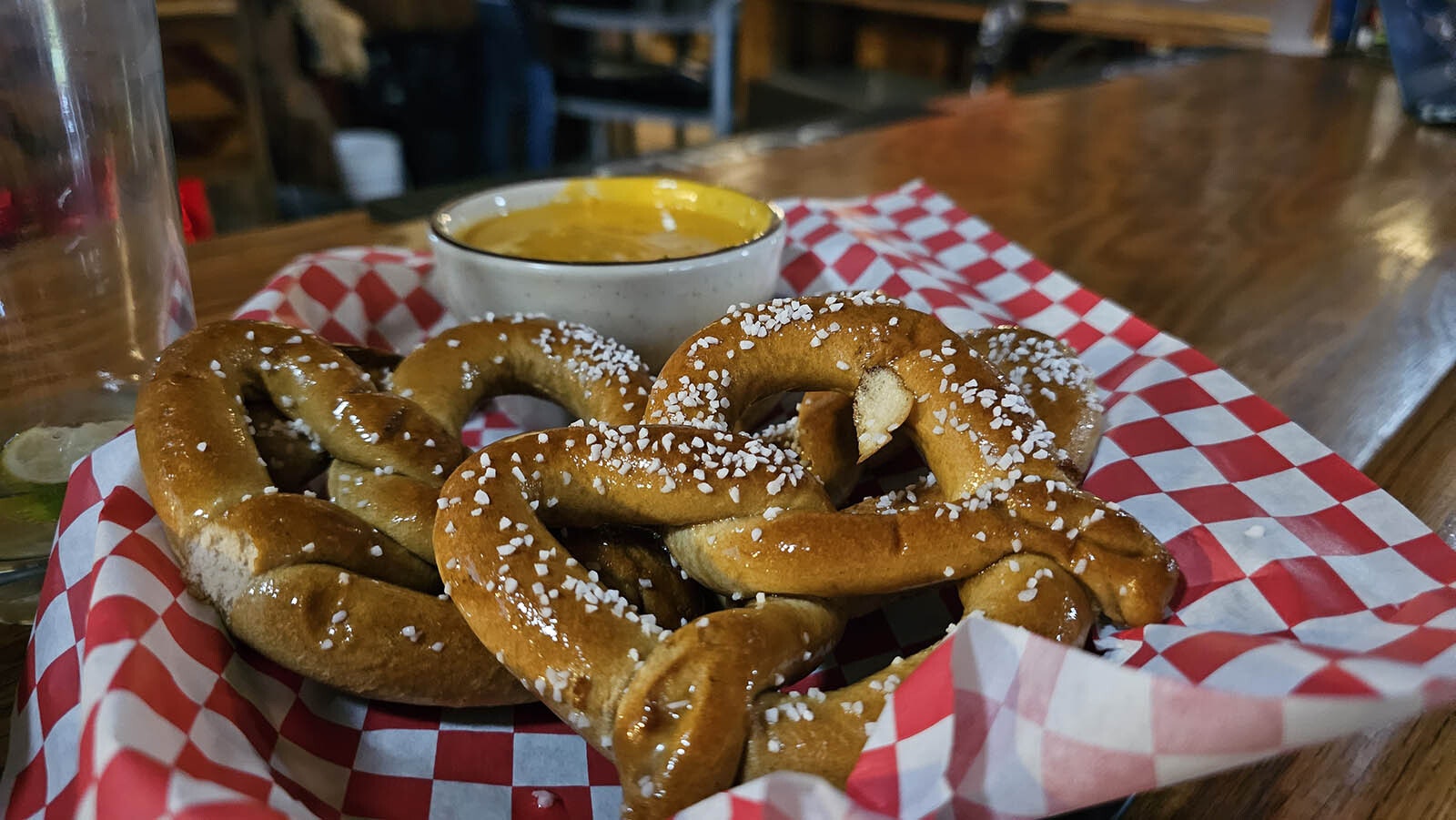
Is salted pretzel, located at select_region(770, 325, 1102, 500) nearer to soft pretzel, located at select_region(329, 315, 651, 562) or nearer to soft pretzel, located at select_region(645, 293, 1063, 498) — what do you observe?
soft pretzel, located at select_region(645, 293, 1063, 498)

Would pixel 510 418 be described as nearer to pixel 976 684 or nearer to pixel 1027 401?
pixel 1027 401

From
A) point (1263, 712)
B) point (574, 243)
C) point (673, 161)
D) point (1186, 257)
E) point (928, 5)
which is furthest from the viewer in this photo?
point (928, 5)

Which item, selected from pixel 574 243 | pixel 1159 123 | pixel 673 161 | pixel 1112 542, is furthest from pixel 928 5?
pixel 1112 542

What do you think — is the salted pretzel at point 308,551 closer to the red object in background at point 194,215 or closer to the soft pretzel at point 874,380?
the soft pretzel at point 874,380

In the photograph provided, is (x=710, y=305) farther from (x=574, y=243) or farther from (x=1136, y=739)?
(x=1136, y=739)

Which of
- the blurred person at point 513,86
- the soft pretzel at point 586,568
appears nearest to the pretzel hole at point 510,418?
the soft pretzel at point 586,568

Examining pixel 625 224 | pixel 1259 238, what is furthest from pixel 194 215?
pixel 1259 238
